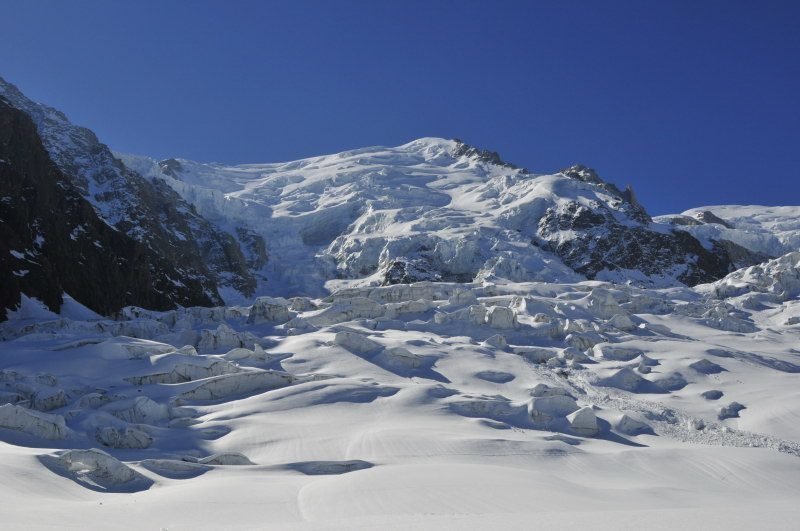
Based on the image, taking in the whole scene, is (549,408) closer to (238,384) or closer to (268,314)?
(238,384)

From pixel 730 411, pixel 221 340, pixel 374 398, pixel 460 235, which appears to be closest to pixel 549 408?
pixel 374 398

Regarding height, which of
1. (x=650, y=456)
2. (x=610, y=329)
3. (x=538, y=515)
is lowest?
(x=538, y=515)

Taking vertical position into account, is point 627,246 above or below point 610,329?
above

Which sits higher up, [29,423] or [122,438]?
[29,423]

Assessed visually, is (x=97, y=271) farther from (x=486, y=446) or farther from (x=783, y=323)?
(x=783, y=323)

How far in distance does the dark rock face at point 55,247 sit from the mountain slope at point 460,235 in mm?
54584

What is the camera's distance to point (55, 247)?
268ft

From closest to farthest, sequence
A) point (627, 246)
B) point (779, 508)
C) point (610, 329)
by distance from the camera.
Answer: point (779, 508) → point (610, 329) → point (627, 246)

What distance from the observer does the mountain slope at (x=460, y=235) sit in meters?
146

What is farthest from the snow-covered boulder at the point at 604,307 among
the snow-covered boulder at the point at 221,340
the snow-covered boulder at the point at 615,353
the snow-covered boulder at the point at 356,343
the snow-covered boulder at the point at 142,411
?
the snow-covered boulder at the point at 142,411

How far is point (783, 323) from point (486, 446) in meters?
55.9

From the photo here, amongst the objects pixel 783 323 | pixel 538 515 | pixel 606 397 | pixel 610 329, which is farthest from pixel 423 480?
pixel 783 323

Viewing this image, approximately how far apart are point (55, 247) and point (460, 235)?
3438 inches

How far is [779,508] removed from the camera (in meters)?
16.0
